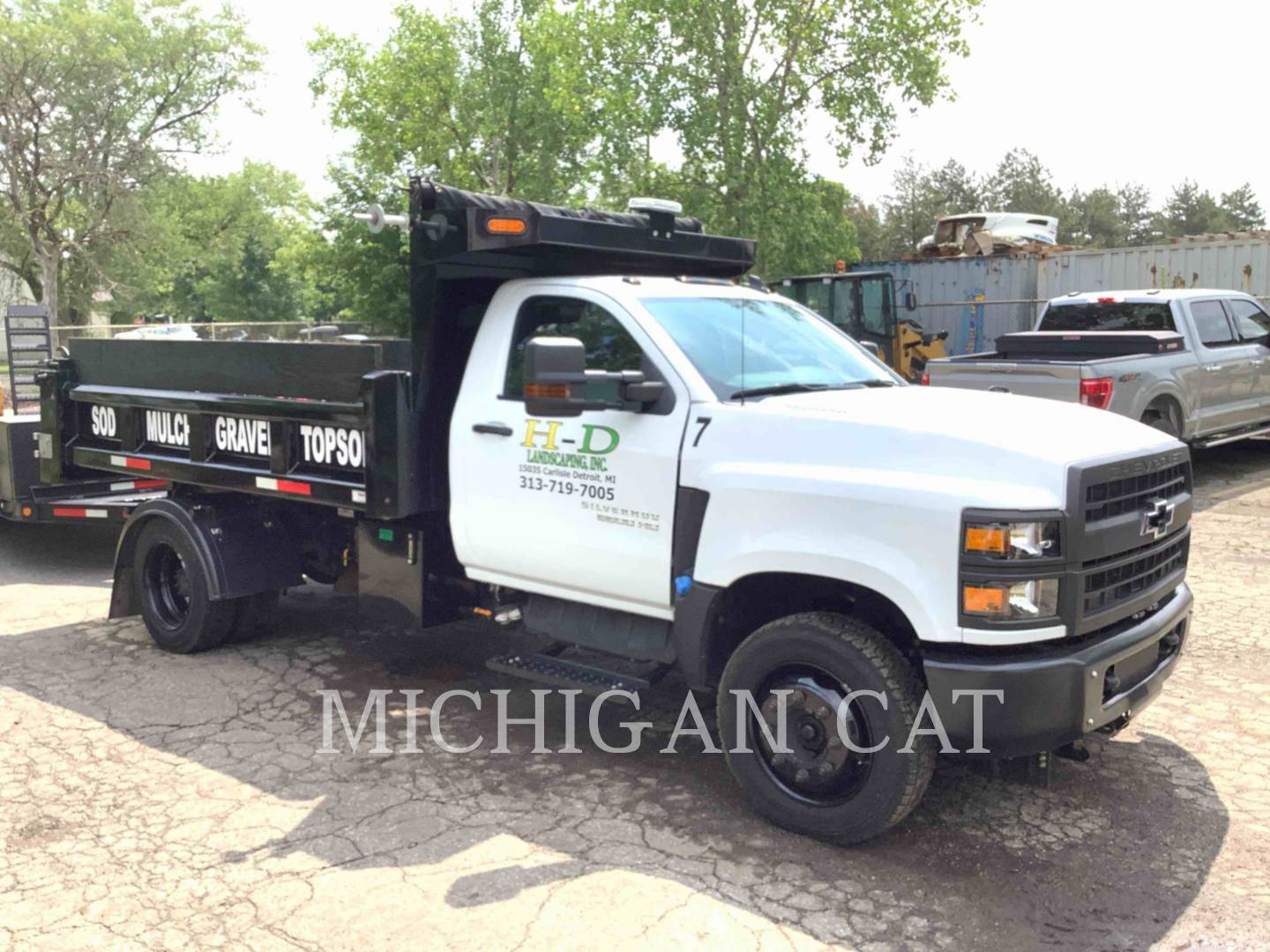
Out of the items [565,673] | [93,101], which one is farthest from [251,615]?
[93,101]

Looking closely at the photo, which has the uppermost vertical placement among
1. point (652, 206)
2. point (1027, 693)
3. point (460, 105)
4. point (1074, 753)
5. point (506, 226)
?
point (460, 105)

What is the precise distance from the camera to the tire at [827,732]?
13.0ft

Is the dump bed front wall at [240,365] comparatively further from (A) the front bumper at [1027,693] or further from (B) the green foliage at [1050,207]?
Answer: (B) the green foliage at [1050,207]

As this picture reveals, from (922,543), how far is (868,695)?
582mm

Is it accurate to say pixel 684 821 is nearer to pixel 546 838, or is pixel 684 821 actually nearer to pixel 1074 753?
pixel 546 838

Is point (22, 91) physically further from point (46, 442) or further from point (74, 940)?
point (74, 940)

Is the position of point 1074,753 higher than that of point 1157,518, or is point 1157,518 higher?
point 1157,518

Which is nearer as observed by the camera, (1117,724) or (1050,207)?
(1117,724)

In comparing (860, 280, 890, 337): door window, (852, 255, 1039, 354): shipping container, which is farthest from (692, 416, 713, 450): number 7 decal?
(852, 255, 1039, 354): shipping container

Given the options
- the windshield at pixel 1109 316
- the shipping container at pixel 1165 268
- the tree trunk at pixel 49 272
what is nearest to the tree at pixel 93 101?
the tree trunk at pixel 49 272

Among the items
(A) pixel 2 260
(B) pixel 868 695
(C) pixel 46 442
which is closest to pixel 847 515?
(B) pixel 868 695

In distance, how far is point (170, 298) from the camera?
5925 cm

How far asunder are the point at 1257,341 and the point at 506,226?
10.6m

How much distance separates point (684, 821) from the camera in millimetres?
4441
